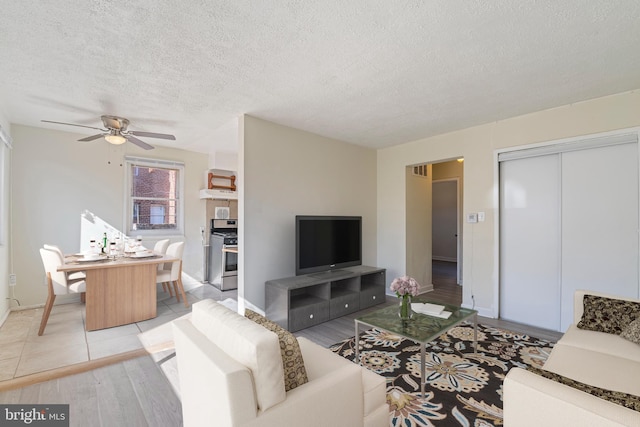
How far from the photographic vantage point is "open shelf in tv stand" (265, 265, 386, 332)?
326cm

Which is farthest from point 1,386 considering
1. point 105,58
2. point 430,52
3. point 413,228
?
point 413,228

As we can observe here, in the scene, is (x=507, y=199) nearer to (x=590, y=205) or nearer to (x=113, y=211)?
(x=590, y=205)

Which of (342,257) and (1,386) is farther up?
(342,257)

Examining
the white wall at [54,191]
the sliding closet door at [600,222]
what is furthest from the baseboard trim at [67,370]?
the sliding closet door at [600,222]

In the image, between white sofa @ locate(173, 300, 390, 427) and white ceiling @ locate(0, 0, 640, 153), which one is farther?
white ceiling @ locate(0, 0, 640, 153)

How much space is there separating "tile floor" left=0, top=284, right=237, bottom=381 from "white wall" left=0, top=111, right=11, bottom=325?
0.21 metres

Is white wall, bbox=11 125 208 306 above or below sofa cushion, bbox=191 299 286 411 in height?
above

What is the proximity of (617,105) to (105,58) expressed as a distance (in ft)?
15.3

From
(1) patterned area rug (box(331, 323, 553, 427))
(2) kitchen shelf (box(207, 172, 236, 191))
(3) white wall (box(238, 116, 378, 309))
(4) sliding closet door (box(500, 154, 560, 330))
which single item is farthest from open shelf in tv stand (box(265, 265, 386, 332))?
(2) kitchen shelf (box(207, 172, 236, 191))

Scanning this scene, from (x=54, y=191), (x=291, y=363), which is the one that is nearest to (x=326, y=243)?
(x=291, y=363)

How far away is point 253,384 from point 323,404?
0.36 m

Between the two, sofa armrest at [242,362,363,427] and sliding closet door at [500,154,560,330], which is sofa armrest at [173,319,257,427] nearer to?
sofa armrest at [242,362,363,427]

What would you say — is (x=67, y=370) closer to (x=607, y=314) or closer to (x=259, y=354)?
(x=259, y=354)

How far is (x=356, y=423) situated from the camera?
54.3 inches
